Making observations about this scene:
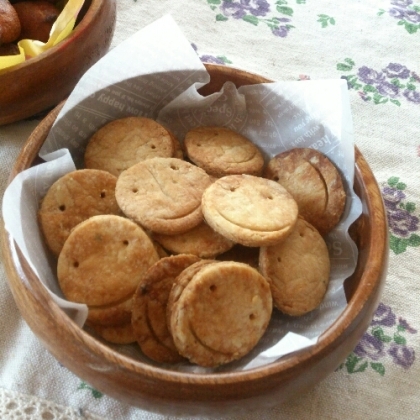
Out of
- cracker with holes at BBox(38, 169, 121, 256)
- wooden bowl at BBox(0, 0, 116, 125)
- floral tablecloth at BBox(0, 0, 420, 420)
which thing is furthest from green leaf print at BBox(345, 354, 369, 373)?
wooden bowl at BBox(0, 0, 116, 125)

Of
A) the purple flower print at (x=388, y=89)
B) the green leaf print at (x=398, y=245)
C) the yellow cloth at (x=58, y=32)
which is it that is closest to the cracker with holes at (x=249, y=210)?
the green leaf print at (x=398, y=245)

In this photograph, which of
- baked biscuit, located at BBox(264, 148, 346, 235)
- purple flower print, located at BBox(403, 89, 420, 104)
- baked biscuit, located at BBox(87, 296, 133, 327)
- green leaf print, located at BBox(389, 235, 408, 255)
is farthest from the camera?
purple flower print, located at BBox(403, 89, 420, 104)

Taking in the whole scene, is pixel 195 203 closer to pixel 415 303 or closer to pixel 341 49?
pixel 415 303

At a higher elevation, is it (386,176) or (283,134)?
(283,134)

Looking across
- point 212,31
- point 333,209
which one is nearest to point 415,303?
point 333,209

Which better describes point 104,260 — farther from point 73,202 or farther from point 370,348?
point 370,348

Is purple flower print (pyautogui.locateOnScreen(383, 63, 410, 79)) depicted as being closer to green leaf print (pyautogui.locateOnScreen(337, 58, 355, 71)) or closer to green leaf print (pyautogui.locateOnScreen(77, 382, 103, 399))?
green leaf print (pyautogui.locateOnScreen(337, 58, 355, 71))
